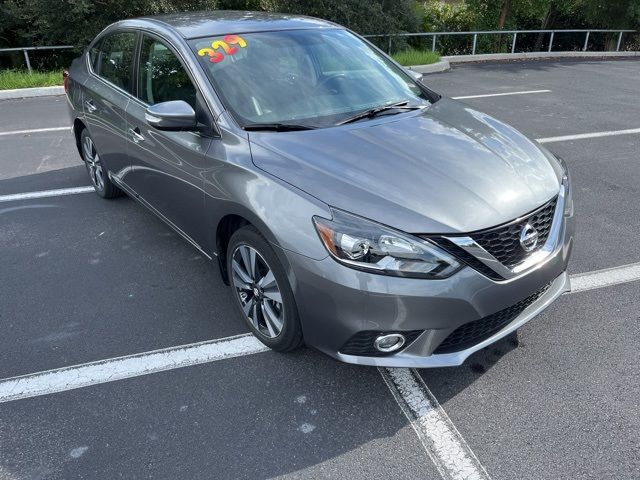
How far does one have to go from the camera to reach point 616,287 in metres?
3.48

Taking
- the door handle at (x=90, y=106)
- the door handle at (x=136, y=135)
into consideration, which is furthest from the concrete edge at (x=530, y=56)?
the door handle at (x=136, y=135)

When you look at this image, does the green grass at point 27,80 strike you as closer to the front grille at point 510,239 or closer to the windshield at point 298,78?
the windshield at point 298,78

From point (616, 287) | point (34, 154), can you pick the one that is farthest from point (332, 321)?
point (34, 154)

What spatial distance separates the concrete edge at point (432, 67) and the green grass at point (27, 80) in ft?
25.9

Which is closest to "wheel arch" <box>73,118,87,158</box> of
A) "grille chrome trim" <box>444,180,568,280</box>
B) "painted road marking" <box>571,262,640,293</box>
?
"grille chrome trim" <box>444,180,568,280</box>

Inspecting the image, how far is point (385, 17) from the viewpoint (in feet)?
47.8

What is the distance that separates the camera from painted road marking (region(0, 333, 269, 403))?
2730mm

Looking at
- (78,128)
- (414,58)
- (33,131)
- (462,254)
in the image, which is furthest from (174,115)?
(414,58)

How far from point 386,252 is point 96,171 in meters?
3.75

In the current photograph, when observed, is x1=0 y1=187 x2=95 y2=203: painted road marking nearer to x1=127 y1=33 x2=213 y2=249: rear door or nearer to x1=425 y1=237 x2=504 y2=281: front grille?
x1=127 y1=33 x2=213 y2=249: rear door

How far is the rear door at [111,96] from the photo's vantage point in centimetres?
402

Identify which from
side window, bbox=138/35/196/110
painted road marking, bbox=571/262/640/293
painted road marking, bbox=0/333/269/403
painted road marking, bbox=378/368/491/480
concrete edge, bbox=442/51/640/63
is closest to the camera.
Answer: painted road marking, bbox=378/368/491/480

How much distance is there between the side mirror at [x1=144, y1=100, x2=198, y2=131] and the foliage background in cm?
1032

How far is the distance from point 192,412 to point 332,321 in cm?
84
